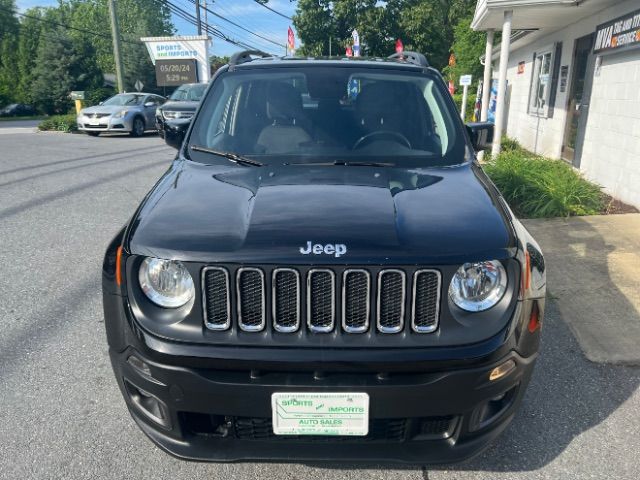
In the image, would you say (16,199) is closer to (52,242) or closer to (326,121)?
(52,242)

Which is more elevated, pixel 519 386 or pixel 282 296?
pixel 282 296

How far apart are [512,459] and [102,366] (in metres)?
2.35

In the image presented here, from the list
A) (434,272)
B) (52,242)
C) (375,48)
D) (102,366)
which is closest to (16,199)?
(52,242)

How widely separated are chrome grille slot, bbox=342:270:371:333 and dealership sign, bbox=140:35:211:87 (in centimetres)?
2742

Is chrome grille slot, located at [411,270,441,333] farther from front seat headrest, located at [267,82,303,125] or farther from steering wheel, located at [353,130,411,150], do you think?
front seat headrest, located at [267,82,303,125]

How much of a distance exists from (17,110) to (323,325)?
5342 centimetres

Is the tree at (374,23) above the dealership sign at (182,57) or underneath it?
above

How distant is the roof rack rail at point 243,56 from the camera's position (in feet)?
12.6

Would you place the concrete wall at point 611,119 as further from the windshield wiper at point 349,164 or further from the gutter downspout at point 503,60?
the windshield wiper at point 349,164

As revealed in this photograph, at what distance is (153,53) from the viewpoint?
2838 cm

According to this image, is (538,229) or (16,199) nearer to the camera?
(538,229)

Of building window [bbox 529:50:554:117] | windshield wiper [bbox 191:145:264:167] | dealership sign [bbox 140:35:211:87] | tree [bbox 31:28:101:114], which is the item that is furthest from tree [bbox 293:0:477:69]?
windshield wiper [bbox 191:145:264:167]

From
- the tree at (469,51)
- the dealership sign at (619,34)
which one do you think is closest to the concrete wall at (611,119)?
the dealership sign at (619,34)

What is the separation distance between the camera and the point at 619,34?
292 inches
